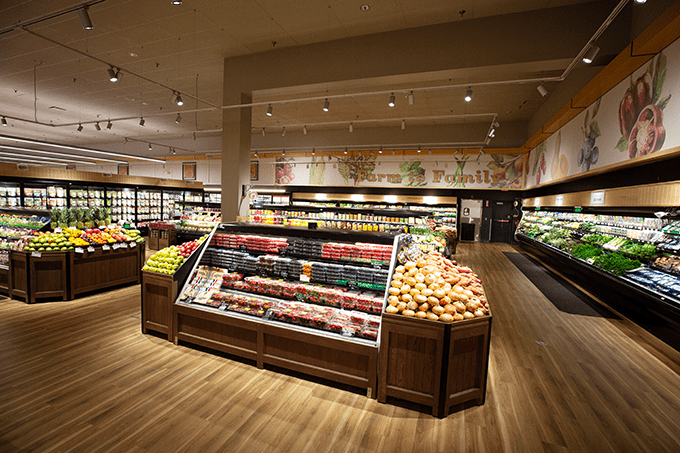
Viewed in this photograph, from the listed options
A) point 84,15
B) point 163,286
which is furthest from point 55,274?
point 84,15

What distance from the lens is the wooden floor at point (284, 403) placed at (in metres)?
2.29

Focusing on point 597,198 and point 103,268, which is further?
point 597,198

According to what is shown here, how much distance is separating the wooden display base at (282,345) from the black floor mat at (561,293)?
449cm

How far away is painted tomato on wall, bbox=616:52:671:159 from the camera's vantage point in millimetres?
4129

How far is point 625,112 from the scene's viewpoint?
16.6 ft

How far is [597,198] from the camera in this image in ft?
21.4

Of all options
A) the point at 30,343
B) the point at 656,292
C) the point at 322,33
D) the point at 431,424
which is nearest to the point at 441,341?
the point at 431,424

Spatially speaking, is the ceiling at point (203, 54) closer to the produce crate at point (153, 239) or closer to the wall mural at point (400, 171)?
the wall mural at point (400, 171)

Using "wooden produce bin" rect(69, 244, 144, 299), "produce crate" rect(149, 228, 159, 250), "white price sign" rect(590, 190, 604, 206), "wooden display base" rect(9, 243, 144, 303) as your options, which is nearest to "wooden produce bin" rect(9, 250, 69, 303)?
"wooden display base" rect(9, 243, 144, 303)

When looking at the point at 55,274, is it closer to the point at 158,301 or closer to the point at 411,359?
the point at 158,301

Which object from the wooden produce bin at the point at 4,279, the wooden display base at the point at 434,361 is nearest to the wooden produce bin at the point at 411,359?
the wooden display base at the point at 434,361

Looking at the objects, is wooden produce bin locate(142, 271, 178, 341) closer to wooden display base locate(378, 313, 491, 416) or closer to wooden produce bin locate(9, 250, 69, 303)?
wooden produce bin locate(9, 250, 69, 303)

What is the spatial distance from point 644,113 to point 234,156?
7.53 meters

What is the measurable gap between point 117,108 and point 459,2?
12.3m
